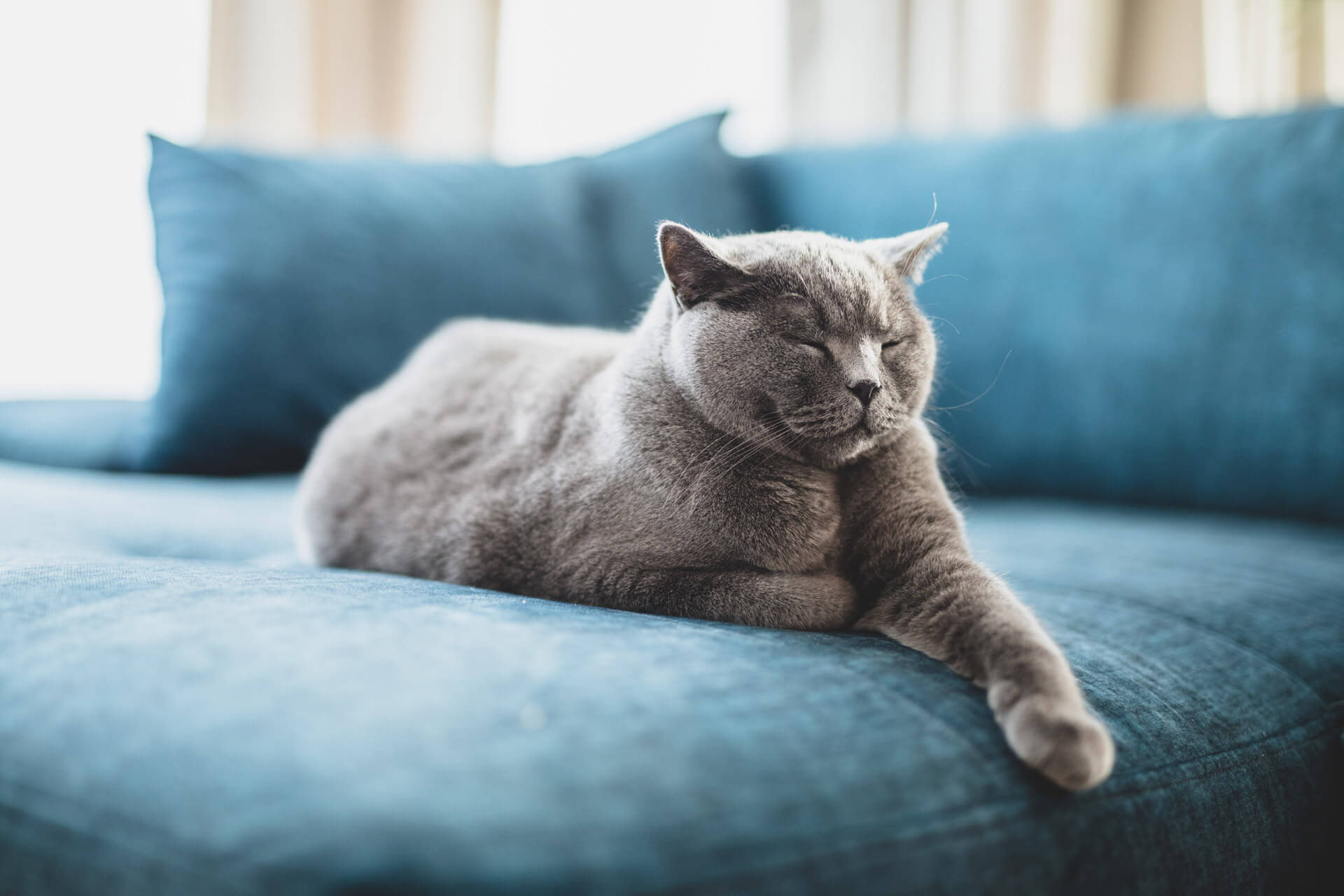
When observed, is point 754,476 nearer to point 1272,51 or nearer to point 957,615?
point 957,615

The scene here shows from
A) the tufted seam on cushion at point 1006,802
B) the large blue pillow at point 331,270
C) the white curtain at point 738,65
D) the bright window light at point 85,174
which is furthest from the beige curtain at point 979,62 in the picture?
the tufted seam on cushion at point 1006,802

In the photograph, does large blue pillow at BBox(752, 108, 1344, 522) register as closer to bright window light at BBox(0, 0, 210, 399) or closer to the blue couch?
the blue couch

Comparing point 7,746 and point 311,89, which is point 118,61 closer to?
point 311,89

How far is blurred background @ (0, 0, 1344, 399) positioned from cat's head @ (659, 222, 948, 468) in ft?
3.79

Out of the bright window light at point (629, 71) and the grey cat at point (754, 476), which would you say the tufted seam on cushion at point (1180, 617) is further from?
the bright window light at point (629, 71)

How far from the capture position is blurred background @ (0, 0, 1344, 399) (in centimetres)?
202

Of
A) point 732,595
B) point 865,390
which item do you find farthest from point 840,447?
point 732,595

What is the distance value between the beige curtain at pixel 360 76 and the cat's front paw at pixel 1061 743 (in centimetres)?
195

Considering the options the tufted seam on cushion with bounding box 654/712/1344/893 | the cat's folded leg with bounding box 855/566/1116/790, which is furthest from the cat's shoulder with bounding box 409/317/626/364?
the tufted seam on cushion with bounding box 654/712/1344/893

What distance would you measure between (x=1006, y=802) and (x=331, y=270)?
139 cm

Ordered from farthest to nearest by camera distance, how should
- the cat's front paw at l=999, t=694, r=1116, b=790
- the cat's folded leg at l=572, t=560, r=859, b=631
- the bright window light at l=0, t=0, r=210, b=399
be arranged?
the bright window light at l=0, t=0, r=210, b=399 < the cat's folded leg at l=572, t=560, r=859, b=631 < the cat's front paw at l=999, t=694, r=1116, b=790

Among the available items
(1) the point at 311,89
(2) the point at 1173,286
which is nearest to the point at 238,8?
(1) the point at 311,89

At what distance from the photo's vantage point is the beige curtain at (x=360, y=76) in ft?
7.04

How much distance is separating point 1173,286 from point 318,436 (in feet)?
4.76
